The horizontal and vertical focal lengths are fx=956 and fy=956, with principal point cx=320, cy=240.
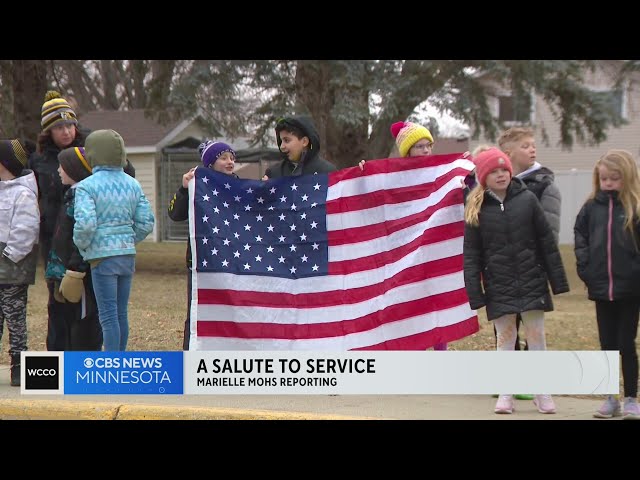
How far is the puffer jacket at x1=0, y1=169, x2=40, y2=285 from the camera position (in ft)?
24.6

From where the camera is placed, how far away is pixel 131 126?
110 feet

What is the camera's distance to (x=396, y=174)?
6957 millimetres

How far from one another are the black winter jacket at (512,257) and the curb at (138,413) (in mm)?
1174

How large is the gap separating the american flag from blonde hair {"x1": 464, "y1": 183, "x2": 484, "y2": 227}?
21 cm

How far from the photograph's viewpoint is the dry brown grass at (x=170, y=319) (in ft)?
32.9

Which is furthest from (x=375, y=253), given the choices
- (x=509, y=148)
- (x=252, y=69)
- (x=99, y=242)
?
(x=252, y=69)

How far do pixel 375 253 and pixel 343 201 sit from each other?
0.45 meters

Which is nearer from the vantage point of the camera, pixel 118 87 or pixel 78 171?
pixel 78 171

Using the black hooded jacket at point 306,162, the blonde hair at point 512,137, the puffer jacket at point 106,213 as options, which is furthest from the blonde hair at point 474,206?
the puffer jacket at point 106,213

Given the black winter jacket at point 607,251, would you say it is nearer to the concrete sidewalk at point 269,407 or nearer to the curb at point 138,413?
the concrete sidewalk at point 269,407

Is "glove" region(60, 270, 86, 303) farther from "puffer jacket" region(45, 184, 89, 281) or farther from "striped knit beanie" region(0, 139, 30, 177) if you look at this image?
"striped knit beanie" region(0, 139, 30, 177)

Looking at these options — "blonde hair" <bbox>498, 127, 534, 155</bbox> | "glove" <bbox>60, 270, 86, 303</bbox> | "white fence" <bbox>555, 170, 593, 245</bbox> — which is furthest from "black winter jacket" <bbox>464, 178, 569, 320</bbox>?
"white fence" <bbox>555, 170, 593, 245</bbox>

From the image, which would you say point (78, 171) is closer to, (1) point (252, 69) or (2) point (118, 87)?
(1) point (252, 69)

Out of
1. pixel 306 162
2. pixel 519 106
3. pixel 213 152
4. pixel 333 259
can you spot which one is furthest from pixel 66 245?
pixel 519 106
